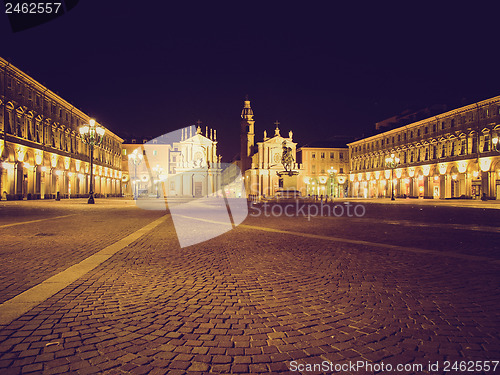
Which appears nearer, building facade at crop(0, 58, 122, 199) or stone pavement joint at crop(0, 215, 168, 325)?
stone pavement joint at crop(0, 215, 168, 325)

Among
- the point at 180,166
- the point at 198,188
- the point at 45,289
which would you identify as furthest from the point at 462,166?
the point at 180,166

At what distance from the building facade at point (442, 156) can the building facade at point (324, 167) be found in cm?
1015

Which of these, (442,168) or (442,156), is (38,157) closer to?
(442,168)

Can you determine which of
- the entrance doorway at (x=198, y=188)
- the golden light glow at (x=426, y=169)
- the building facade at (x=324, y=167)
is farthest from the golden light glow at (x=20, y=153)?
the building facade at (x=324, y=167)

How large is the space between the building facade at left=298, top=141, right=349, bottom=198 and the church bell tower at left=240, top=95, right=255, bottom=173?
15372mm

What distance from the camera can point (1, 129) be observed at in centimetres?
3541

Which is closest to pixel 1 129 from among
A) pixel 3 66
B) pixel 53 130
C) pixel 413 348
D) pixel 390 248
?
pixel 3 66

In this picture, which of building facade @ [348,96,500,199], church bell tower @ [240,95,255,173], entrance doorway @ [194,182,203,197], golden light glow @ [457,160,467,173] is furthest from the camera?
church bell tower @ [240,95,255,173]

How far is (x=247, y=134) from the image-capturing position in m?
97.2

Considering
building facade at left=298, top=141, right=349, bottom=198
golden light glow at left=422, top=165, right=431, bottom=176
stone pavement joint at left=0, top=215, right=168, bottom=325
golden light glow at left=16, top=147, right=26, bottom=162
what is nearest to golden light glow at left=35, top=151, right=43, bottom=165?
golden light glow at left=16, top=147, right=26, bottom=162

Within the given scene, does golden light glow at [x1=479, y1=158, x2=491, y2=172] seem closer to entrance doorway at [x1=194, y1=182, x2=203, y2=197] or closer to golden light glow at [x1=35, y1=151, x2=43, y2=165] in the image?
golden light glow at [x1=35, y1=151, x2=43, y2=165]

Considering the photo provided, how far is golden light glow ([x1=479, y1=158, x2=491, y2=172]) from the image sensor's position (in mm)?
45062

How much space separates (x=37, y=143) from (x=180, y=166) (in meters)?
46.7

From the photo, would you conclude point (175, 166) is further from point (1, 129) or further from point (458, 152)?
point (458, 152)
